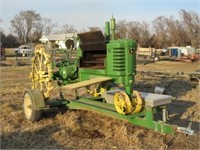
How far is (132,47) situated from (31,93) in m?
2.38

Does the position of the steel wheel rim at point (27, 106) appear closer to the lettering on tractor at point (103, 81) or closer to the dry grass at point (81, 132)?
the lettering on tractor at point (103, 81)

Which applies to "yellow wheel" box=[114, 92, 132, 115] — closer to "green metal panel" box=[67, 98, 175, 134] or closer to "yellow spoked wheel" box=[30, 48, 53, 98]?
"green metal panel" box=[67, 98, 175, 134]

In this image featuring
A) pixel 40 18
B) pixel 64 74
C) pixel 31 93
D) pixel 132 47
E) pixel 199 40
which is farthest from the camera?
pixel 40 18

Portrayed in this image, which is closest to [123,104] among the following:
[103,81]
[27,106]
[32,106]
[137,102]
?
[137,102]

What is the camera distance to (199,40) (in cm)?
5547

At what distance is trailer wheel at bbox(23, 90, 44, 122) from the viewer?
6.54 meters

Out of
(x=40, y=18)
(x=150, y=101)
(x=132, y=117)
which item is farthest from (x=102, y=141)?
(x=40, y=18)

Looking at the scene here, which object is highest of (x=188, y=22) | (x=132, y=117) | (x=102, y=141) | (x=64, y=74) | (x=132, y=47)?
(x=188, y=22)

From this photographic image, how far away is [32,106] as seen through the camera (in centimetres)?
659

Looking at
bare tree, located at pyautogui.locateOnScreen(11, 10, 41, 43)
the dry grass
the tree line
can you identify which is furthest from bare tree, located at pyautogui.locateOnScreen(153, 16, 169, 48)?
the dry grass

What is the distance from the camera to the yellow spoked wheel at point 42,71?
6.76 m

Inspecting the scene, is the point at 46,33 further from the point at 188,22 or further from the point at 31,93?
the point at 31,93

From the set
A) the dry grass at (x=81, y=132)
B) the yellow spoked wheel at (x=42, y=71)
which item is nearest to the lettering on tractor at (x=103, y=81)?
the yellow spoked wheel at (x=42, y=71)

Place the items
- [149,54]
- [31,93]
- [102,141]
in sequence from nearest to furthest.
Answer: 1. [102,141]
2. [31,93]
3. [149,54]
